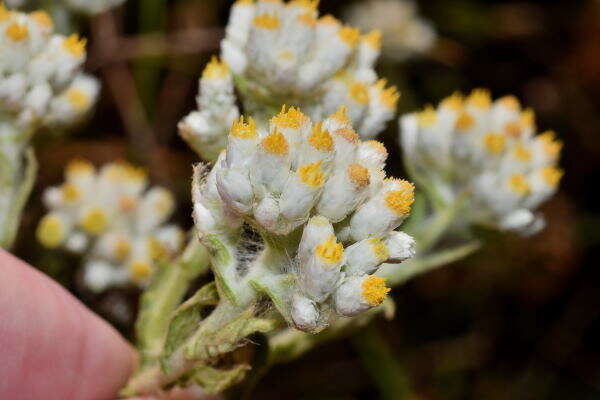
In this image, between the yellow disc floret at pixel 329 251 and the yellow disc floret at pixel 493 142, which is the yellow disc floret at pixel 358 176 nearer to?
the yellow disc floret at pixel 329 251

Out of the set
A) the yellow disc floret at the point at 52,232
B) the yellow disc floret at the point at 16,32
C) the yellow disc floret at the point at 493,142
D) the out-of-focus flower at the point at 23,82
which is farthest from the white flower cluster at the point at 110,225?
the yellow disc floret at the point at 493,142

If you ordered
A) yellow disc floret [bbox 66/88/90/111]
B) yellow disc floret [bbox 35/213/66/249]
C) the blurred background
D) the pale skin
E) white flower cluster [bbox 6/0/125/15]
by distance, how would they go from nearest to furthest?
the pale skin → yellow disc floret [bbox 66/88/90/111] → yellow disc floret [bbox 35/213/66/249] → white flower cluster [bbox 6/0/125/15] → the blurred background

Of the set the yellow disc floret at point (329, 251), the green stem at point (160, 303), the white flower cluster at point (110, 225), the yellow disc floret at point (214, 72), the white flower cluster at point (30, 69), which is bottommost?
the white flower cluster at point (110, 225)

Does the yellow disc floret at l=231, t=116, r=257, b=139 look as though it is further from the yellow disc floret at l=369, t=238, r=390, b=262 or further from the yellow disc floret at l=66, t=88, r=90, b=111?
the yellow disc floret at l=66, t=88, r=90, b=111

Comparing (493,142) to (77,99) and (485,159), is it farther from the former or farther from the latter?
(77,99)

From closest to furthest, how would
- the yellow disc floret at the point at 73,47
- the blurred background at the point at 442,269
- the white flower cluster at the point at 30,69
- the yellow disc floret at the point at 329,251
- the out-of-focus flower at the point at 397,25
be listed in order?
1. the yellow disc floret at the point at 329,251
2. the white flower cluster at the point at 30,69
3. the yellow disc floret at the point at 73,47
4. the blurred background at the point at 442,269
5. the out-of-focus flower at the point at 397,25

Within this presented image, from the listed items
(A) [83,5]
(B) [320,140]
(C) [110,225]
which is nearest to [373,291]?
(B) [320,140]

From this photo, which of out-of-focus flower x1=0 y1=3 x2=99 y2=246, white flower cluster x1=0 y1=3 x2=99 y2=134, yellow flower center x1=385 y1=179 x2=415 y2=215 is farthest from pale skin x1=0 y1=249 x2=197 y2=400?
yellow flower center x1=385 y1=179 x2=415 y2=215
